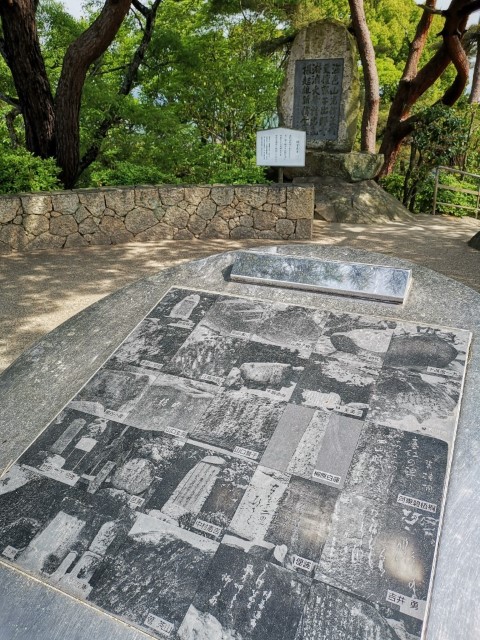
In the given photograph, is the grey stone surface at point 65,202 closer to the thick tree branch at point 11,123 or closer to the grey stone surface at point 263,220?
the grey stone surface at point 263,220

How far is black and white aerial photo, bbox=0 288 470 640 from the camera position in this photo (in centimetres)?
122

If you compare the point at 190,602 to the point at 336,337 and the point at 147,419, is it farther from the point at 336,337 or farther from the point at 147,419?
the point at 336,337

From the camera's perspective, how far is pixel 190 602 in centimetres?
125

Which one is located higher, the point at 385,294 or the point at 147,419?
the point at 385,294

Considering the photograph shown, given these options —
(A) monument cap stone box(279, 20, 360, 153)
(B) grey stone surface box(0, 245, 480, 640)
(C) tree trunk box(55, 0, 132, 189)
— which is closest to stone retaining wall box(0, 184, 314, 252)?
(C) tree trunk box(55, 0, 132, 189)

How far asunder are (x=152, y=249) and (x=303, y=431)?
4889mm

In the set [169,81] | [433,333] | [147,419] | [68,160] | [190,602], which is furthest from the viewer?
[169,81]

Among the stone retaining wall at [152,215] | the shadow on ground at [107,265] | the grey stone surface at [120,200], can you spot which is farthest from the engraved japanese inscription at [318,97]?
the grey stone surface at [120,200]

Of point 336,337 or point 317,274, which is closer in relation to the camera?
point 336,337

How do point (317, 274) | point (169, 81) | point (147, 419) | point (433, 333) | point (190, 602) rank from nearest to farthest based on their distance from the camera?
point (190, 602) < point (147, 419) < point (433, 333) < point (317, 274) < point (169, 81)

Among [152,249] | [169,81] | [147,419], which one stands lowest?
[152,249]

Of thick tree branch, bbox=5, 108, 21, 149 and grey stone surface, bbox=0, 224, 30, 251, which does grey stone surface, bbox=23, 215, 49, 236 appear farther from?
thick tree branch, bbox=5, 108, 21, 149

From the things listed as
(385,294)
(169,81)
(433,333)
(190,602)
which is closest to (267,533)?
(190,602)

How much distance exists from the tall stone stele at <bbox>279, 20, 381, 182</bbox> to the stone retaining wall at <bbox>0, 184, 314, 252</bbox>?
2.14m
